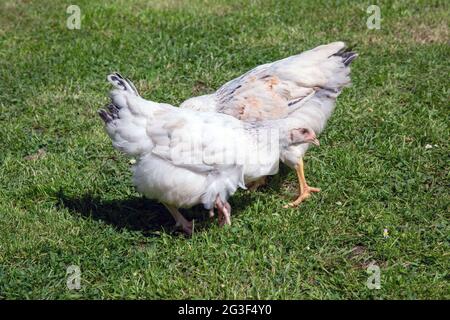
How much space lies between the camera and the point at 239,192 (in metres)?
5.57

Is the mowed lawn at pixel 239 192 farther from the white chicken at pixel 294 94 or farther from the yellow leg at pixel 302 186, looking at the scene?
the white chicken at pixel 294 94

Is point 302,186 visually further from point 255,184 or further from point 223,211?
point 223,211

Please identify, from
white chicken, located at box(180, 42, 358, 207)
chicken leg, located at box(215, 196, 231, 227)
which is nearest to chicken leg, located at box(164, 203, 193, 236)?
chicken leg, located at box(215, 196, 231, 227)

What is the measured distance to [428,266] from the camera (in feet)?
14.8

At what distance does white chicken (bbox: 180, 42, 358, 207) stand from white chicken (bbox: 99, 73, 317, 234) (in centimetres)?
53

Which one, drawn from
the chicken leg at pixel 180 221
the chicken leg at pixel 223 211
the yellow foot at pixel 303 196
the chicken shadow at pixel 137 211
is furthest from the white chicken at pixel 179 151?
the yellow foot at pixel 303 196

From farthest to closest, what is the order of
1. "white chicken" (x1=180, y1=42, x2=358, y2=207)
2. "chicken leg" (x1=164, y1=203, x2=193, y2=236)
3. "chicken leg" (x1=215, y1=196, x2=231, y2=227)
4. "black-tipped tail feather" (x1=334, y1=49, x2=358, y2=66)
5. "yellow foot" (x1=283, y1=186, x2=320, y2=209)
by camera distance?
"black-tipped tail feather" (x1=334, y1=49, x2=358, y2=66) → "white chicken" (x1=180, y1=42, x2=358, y2=207) → "yellow foot" (x1=283, y1=186, x2=320, y2=209) → "chicken leg" (x1=164, y1=203, x2=193, y2=236) → "chicken leg" (x1=215, y1=196, x2=231, y2=227)

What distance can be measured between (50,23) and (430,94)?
470 cm

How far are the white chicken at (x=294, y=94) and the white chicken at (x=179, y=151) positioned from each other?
53 centimetres

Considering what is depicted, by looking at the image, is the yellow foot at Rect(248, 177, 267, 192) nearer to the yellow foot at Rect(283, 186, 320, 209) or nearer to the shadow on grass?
the yellow foot at Rect(283, 186, 320, 209)

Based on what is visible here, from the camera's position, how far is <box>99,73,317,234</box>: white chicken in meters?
4.65

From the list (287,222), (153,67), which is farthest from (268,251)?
(153,67)

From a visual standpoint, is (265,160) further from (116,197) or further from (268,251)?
(116,197)
